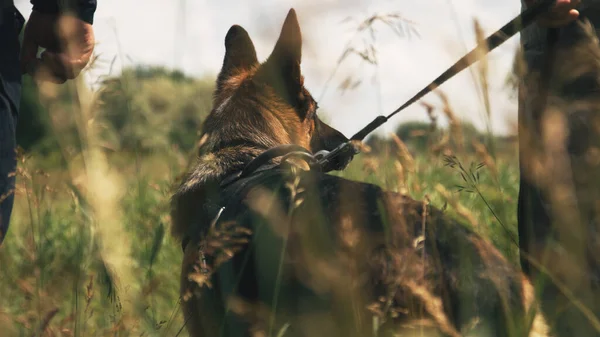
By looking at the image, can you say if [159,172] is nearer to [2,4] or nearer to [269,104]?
[2,4]

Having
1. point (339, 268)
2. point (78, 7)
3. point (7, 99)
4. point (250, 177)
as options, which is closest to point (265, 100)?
point (250, 177)

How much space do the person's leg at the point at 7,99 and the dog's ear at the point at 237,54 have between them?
5.63 ft

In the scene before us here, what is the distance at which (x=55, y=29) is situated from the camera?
2471 millimetres

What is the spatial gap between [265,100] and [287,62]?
0.76 feet

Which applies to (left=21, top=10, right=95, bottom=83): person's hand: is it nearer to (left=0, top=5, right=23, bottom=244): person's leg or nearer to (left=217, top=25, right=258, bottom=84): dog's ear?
(left=0, top=5, right=23, bottom=244): person's leg

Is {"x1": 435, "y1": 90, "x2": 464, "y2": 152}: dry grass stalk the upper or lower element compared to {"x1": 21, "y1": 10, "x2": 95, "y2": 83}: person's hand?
lower

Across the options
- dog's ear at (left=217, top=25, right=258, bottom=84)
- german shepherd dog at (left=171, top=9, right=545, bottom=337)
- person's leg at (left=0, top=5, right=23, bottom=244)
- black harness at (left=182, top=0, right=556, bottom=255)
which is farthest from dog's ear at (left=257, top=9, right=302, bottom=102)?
person's leg at (left=0, top=5, right=23, bottom=244)

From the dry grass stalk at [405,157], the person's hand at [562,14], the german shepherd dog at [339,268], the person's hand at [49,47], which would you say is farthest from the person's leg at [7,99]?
the person's hand at [562,14]

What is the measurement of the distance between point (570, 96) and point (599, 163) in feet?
0.91

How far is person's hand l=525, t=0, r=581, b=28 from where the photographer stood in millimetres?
2328

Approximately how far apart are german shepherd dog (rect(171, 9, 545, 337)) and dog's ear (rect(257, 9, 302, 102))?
2.96 feet

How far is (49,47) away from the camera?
8.35 ft

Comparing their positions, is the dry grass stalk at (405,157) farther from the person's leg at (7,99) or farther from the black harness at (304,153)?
the person's leg at (7,99)

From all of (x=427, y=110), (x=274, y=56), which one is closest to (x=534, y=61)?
(x=427, y=110)
